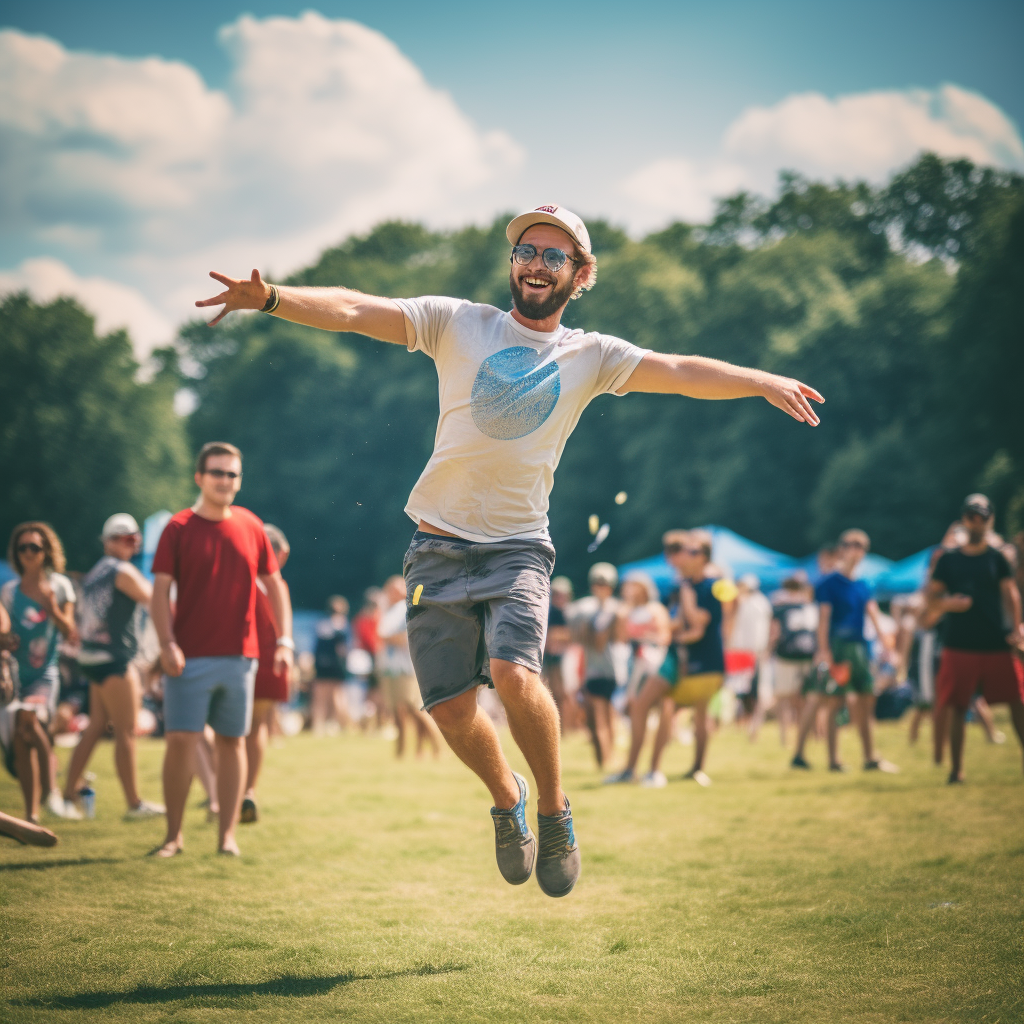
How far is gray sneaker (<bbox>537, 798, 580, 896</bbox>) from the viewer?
4.64m

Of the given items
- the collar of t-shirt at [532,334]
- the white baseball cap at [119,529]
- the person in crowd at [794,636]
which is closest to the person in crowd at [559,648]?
the person in crowd at [794,636]

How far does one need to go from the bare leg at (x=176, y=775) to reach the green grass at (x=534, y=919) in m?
0.16

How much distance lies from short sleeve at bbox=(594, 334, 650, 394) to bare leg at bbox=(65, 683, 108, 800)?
18.1ft

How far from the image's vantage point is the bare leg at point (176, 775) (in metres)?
6.82

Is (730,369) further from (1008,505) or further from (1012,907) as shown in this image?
(1008,505)

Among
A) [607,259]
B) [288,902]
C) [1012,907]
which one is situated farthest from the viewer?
[607,259]

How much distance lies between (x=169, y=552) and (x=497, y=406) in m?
2.96

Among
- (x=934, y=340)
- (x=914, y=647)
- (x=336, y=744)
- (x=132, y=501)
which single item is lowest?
(x=336, y=744)

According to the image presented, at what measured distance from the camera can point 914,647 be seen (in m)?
16.8

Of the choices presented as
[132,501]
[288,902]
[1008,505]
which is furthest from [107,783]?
[132,501]

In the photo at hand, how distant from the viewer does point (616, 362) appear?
16.0 feet

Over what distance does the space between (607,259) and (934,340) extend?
533 inches

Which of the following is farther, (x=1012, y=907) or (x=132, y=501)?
(x=132, y=501)

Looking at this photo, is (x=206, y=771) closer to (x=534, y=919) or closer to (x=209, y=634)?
(x=209, y=634)
